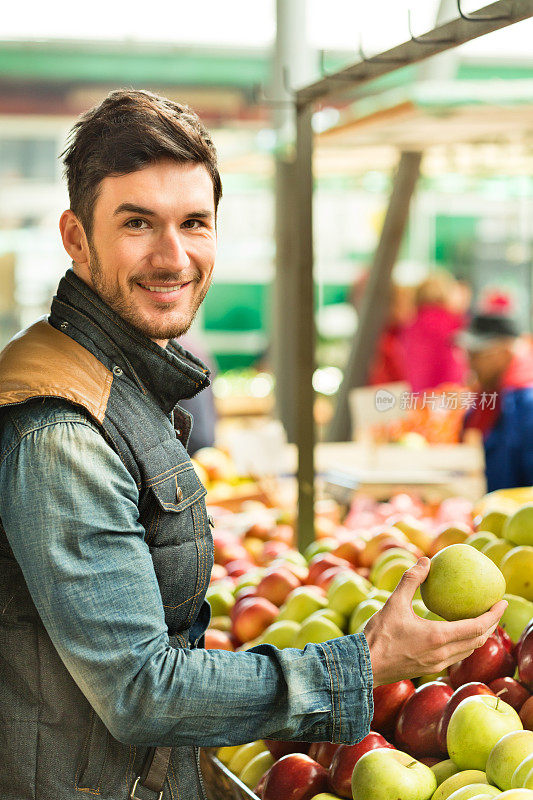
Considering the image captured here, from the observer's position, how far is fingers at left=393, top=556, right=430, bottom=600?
1.24 m

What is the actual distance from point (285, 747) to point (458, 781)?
0.40m

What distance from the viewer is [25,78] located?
972 centimetres

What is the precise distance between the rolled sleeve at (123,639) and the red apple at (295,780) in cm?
38

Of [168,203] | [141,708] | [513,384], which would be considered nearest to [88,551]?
[141,708]

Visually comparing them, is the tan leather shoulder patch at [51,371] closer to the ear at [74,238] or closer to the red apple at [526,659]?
the ear at [74,238]

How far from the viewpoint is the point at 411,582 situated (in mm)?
1258

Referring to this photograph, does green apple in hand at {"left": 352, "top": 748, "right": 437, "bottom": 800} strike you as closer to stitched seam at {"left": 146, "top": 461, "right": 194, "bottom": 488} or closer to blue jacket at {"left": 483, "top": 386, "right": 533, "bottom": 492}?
stitched seam at {"left": 146, "top": 461, "right": 194, "bottom": 488}

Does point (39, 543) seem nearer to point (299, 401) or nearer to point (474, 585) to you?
point (474, 585)

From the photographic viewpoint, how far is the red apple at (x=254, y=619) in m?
2.16

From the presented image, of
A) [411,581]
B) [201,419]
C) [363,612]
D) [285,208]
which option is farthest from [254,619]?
[285,208]

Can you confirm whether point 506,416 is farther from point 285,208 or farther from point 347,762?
point 347,762

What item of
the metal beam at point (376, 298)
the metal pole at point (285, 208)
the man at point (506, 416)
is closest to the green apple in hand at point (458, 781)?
the man at point (506, 416)

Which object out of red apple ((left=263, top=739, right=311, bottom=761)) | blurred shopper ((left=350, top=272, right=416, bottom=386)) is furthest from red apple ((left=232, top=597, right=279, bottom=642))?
blurred shopper ((left=350, top=272, right=416, bottom=386))

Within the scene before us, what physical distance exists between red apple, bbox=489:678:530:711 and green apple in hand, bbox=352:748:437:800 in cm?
18
